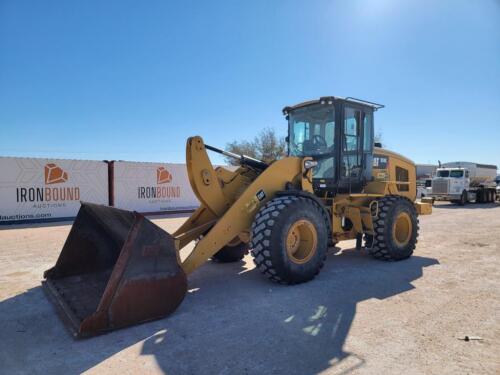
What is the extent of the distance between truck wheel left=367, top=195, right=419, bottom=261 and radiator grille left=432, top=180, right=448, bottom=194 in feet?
62.9

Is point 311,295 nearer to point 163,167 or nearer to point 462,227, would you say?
point 462,227

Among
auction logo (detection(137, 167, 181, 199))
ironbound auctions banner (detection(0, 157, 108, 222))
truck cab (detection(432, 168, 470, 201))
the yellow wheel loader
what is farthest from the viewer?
truck cab (detection(432, 168, 470, 201))

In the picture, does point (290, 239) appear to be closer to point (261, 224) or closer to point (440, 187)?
point (261, 224)

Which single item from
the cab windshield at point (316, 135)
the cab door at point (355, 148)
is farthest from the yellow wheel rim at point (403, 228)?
the cab windshield at point (316, 135)

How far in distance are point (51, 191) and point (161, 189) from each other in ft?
16.2

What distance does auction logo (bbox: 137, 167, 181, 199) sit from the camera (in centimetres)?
1750

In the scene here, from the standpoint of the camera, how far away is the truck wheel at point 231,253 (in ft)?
21.6

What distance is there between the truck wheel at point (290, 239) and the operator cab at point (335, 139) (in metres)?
1.16

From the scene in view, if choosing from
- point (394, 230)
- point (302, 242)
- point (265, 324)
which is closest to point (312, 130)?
point (302, 242)

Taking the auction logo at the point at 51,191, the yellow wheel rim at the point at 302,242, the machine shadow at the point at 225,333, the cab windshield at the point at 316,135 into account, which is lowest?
the machine shadow at the point at 225,333

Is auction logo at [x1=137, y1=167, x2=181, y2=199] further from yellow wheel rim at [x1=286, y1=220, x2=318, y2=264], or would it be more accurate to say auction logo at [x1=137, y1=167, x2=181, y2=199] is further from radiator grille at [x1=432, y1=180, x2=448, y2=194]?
radiator grille at [x1=432, y1=180, x2=448, y2=194]

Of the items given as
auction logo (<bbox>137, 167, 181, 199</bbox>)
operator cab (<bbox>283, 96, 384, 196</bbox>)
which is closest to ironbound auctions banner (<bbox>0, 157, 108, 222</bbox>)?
auction logo (<bbox>137, 167, 181, 199</bbox>)

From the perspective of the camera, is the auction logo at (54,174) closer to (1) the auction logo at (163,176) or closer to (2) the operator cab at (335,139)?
(1) the auction logo at (163,176)

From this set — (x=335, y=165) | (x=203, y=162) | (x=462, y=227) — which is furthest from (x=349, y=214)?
(x=462, y=227)
